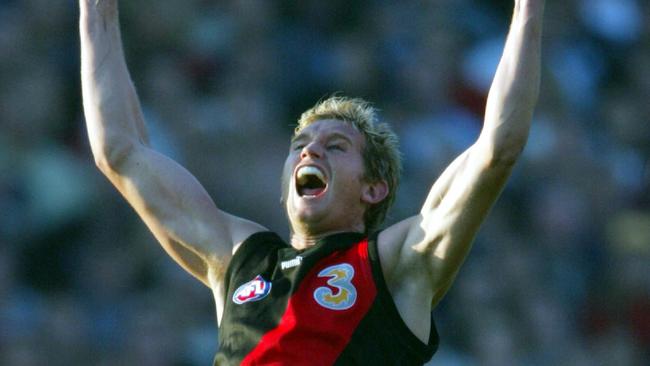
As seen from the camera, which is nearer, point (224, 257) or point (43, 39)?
point (224, 257)

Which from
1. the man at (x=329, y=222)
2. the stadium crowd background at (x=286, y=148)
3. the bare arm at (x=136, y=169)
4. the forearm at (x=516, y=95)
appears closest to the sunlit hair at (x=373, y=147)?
the man at (x=329, y=222)

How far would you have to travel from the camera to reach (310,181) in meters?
5.70

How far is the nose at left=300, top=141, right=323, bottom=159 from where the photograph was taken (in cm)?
555

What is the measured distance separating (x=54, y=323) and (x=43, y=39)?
1.74 m

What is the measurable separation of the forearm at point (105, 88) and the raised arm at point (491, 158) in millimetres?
1179

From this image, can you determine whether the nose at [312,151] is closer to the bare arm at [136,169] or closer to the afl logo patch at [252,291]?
the bare arm at [136,169]

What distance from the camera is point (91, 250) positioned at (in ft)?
28.5

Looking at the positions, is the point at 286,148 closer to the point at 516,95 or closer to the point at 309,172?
the point at 309,172

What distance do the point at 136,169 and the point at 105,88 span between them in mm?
302

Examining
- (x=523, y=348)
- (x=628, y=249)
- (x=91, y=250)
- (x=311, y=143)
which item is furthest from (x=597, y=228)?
(x=311, y=143)

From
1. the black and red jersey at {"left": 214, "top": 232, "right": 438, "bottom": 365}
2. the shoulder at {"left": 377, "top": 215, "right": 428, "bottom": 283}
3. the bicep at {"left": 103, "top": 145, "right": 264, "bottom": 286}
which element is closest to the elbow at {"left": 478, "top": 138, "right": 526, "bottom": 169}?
the shoulder at {"left": 377, "top": 215, "right": 428, "bottom": 283}

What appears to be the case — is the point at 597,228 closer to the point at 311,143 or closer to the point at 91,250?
the point at 91,250

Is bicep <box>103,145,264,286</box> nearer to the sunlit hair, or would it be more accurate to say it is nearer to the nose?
the nose

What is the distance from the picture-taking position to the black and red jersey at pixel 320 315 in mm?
5004
